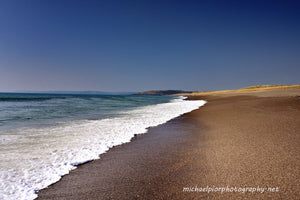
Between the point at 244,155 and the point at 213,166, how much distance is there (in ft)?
3.32

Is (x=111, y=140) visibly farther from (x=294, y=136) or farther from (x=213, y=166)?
(x=294, y=136)

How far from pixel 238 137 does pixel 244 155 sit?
1.78 m

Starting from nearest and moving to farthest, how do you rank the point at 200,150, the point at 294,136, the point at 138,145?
the point at 200,150 → the point at 294,136 → the point at 138,145

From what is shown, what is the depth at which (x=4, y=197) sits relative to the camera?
9.10 ft

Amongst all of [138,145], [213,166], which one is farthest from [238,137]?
[138,145]

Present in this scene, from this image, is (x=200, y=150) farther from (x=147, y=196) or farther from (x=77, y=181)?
(x=77, y=181)

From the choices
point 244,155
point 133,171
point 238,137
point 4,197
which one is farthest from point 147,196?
point 238,137

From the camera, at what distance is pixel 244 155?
409 centimetres

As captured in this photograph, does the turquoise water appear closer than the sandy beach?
No

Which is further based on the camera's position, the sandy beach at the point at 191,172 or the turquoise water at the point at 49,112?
the turquoise water at the point at 49,112

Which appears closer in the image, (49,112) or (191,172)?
(191,172)

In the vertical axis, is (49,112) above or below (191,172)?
above

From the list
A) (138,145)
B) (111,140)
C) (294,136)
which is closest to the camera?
(294,136)

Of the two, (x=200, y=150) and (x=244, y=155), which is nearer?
(x=244, y=155)
